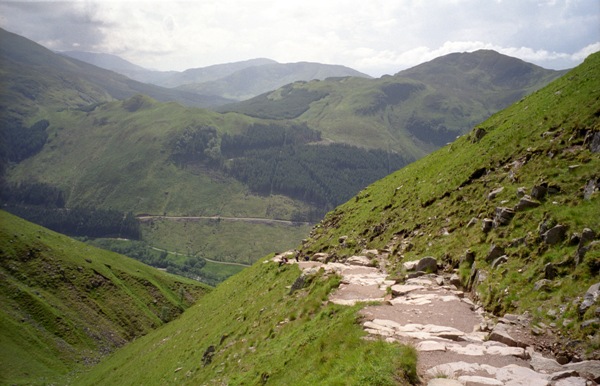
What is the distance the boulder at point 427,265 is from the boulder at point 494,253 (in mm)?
4720

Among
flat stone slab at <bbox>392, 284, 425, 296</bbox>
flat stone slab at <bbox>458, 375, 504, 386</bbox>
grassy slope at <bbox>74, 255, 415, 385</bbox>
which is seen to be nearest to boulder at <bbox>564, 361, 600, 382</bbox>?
flat stone slab at <bbox>458, 375, 504, 386</bbox>

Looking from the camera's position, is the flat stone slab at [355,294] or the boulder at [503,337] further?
the flat stone slab at [355,294]

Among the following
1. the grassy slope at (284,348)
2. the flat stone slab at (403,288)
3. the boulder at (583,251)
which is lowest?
the grassy slope at (284,348)

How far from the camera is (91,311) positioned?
12094 centimetres

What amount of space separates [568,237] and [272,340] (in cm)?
1927

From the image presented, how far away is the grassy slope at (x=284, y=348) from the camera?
49.4 feet

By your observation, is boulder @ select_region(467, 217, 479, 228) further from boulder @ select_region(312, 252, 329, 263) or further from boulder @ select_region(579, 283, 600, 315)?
boulder @ select_region(312, 252, 329, 263)

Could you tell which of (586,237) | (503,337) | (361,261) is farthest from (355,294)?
(586,237)

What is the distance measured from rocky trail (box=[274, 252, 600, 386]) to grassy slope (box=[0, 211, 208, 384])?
9589 cm

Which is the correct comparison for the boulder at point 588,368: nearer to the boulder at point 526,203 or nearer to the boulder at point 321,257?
the boulder at point 526,203

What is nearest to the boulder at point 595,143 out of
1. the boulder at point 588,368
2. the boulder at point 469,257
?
the boulder at point 469,257

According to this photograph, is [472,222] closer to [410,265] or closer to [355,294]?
[410,265]

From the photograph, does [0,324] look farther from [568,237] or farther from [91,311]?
[568,237]

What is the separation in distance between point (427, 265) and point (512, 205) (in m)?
7.25
